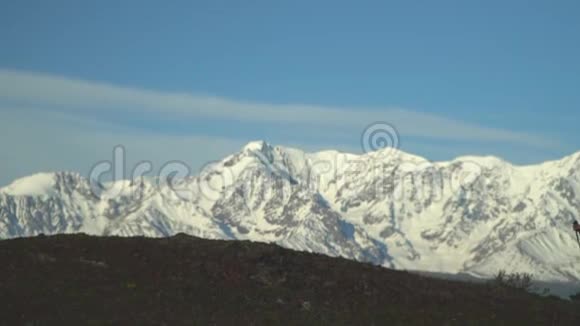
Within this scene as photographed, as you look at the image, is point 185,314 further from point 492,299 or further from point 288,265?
point 492,299

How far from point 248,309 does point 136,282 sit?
6524 mm

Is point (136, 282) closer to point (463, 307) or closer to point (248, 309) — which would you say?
point (248, 309)

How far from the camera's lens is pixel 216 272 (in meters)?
50.1

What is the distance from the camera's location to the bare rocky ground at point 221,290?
137ft

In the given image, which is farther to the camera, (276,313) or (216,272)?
(216,272)

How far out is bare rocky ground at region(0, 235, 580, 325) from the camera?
41625mm

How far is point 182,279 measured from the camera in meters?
48.3

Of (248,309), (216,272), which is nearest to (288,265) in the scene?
(216,272)

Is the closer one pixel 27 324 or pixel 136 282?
pixel 27 324

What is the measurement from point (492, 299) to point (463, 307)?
4313mm

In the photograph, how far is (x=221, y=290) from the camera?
47.2 m

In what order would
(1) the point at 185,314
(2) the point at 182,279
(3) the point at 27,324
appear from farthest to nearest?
1. (2) the point at 182,279
2. (1) the point at 185,314
3. (3) the point at 27,324

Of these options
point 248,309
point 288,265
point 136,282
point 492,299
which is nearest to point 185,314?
point 248,309

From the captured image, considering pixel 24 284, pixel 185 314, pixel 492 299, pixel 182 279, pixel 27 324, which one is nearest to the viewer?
pixel 27 324
